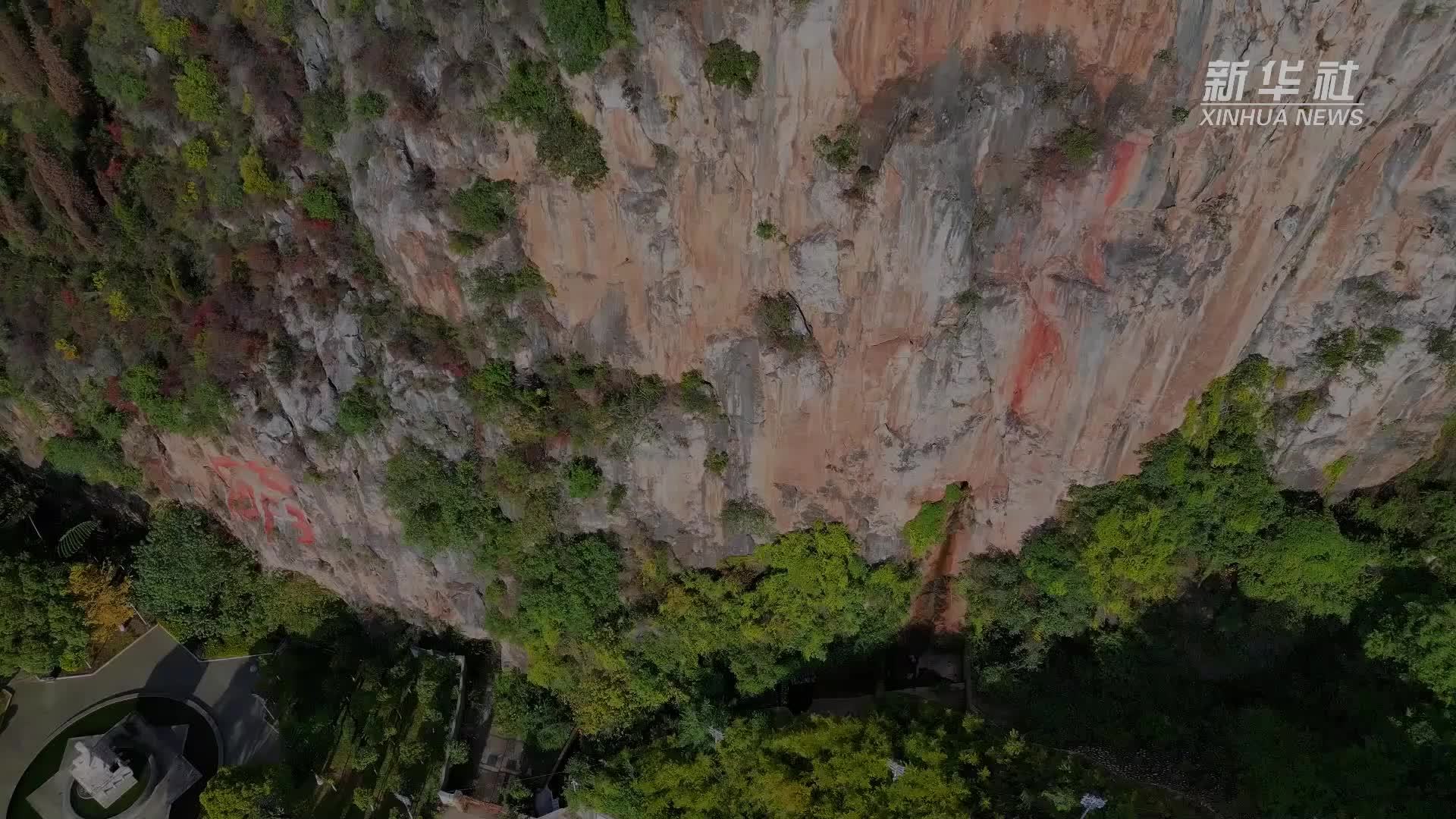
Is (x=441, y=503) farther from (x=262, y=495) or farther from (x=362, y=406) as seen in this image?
(x=262, y=495)

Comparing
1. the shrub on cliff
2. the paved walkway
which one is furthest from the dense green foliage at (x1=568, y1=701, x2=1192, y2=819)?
the shrub on cliff

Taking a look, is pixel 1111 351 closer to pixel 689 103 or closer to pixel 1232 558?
pixel 1232 558

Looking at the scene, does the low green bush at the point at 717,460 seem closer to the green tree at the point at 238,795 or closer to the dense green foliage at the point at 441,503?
the dense green foliage at the point at 441,503

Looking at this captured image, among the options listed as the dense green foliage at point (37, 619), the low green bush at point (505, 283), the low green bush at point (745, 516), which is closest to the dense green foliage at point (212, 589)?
the dense green foliage at point (37, 619)

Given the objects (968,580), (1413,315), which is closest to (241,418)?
(968,580)

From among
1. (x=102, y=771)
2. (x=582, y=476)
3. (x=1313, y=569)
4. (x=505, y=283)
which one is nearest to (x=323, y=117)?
(x=505, y=283)

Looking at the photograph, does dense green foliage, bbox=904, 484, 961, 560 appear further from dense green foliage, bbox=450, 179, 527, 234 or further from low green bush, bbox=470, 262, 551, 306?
dense green foliage, bbox=450, 179, 527, 234
